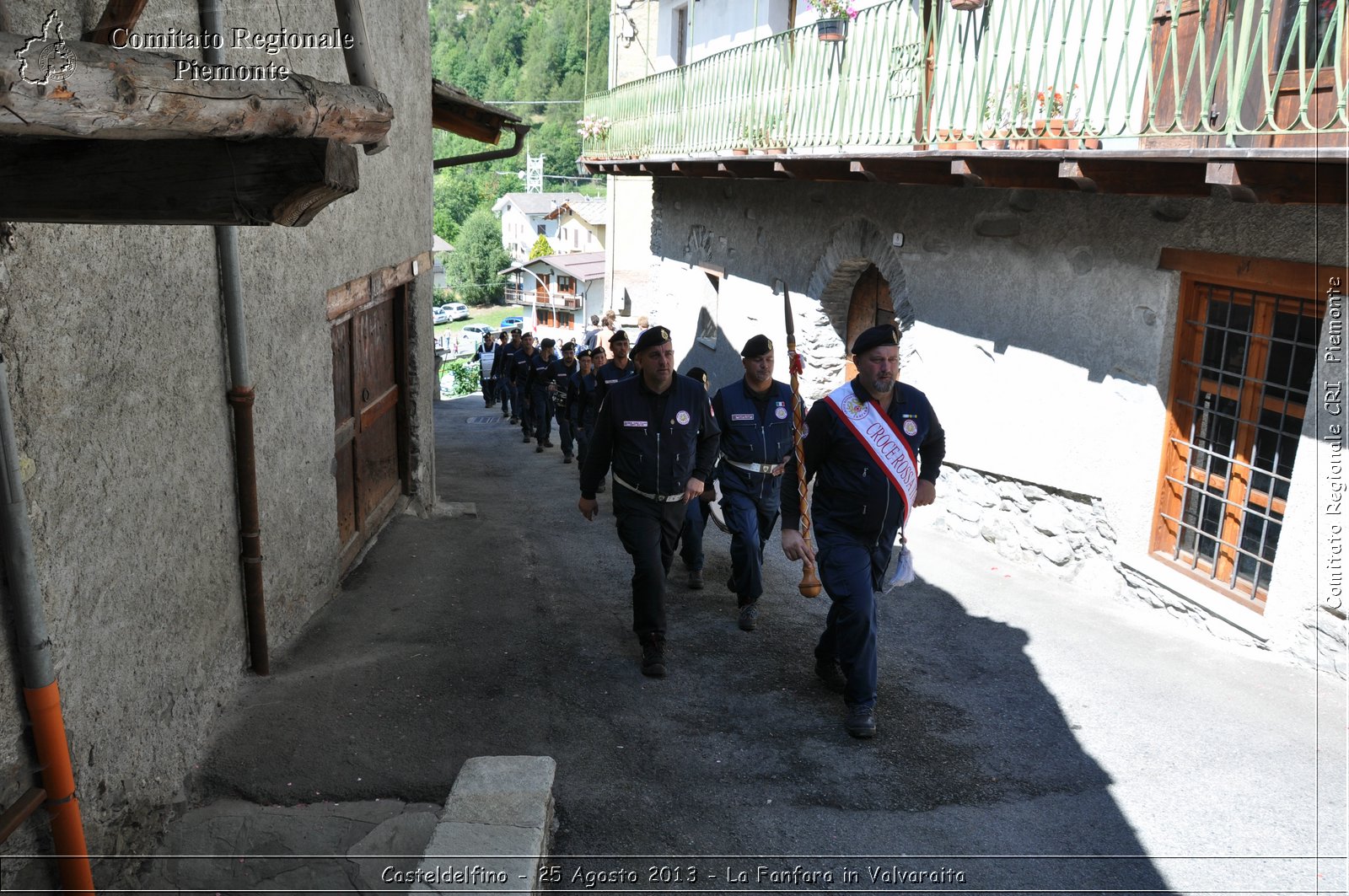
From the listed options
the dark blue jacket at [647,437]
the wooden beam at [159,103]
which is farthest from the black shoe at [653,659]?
the wooden beam at [159,103]

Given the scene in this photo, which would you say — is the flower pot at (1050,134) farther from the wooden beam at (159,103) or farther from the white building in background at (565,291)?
the white building in background at (565,291)

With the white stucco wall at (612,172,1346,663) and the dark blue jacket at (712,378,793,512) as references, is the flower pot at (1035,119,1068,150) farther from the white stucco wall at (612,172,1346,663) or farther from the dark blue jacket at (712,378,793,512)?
the dark blue jacket at (712,378,793,512)

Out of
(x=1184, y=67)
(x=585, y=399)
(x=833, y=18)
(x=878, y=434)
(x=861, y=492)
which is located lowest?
(x=585, y=399)

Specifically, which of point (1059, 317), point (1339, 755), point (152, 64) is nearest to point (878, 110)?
point (1059, 317)

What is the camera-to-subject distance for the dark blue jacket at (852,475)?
5.11 m

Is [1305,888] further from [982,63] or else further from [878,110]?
[878,110]

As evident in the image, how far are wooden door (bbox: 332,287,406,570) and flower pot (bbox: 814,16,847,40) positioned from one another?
16.4 feet

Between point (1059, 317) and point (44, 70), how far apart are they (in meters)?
7.44

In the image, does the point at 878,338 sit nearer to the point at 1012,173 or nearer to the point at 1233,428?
the point at 1233,428

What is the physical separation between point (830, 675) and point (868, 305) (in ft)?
23.1

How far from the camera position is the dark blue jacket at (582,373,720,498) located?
228 inches

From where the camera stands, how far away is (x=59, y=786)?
3188 millimetres

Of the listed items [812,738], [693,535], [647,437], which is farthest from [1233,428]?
[647,437]

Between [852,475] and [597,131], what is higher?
[597,131]
